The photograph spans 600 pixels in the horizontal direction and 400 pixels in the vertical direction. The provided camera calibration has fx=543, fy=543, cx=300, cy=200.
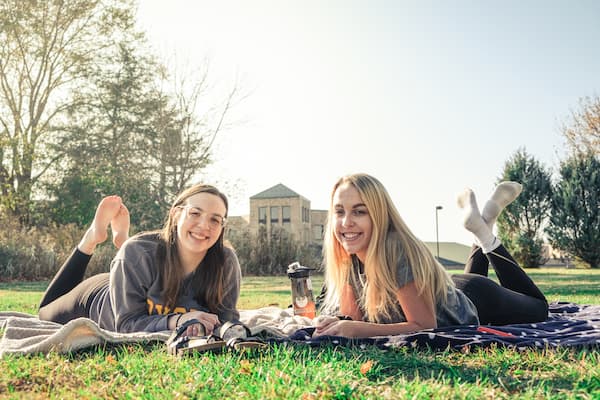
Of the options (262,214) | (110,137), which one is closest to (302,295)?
(110,137)

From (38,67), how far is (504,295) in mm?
24907

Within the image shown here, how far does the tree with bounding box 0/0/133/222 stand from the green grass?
22.3 metres

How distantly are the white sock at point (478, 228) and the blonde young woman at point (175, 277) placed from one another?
1932mm

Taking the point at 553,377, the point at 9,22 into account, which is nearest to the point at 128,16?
the point at 9,22

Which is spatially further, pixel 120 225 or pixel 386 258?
pixel 120 225

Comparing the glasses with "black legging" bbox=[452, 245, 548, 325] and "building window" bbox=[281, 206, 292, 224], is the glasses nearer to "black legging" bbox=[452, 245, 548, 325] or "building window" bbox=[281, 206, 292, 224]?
"black legging" bbox=[452, 245, 548, 325]

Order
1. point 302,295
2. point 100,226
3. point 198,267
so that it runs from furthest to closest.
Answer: point 100,226
point 302,295
point 198,267

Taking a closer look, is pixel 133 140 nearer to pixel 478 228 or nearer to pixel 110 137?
pixel 110 137

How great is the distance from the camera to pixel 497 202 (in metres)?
4.74

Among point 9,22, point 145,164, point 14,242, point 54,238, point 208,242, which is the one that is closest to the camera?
point 208,242

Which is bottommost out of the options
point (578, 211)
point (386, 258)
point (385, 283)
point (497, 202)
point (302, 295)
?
point (302, 295)

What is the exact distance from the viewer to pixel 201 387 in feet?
7.13

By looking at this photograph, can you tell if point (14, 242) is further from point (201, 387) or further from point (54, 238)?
point (201, 387)

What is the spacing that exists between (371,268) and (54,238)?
49.8 ft
